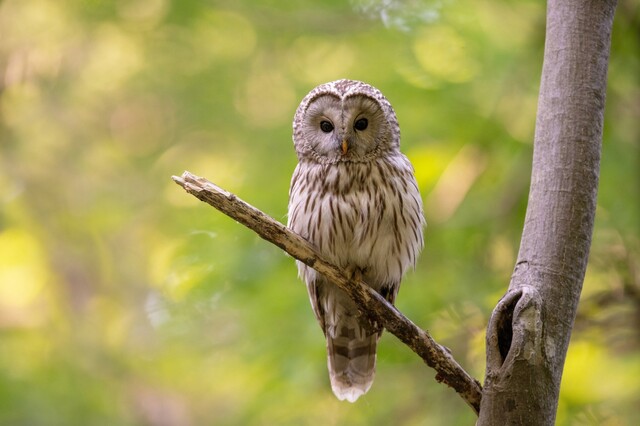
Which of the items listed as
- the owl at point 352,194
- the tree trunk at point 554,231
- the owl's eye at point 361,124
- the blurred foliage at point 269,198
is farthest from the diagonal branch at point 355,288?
the blurred foliage at point 269,198

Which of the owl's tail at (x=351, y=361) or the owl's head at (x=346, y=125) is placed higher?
the owl's head at (x=346, y=125)

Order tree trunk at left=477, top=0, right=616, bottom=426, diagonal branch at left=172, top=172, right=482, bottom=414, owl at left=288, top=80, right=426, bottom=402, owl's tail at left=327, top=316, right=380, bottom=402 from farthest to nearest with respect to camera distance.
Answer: owl's tail at left=327, top=316, right=380, bottom=402 → owl at left=288, top=80, right=426, bottom=402 → diagonal branch at left=172, top=172, right=482, bottom=414 → tree trunk at left=477, top=0, right=616, bottom=426

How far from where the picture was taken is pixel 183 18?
5.62 m

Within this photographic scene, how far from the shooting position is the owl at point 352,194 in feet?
12.0

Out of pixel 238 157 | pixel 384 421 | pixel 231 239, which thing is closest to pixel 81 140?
pixel 238 157

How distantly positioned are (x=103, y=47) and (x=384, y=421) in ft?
14.3

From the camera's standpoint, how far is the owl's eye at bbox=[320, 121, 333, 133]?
12.5 feet

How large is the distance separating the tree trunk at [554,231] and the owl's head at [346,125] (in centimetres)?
107

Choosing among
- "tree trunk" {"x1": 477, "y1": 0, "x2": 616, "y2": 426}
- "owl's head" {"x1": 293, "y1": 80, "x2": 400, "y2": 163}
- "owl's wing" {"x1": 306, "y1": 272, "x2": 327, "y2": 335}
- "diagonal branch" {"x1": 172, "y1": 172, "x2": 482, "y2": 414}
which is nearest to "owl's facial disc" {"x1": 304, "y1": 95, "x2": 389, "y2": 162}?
"owl's head" {"x1": 293, "y1": 80, "x2": 400, "y2": 163}

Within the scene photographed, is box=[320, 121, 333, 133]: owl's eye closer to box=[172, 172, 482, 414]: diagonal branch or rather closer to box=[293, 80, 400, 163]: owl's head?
box=[293, 80, 400, 163]: owl's head

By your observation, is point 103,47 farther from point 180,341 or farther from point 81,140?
point 180,341

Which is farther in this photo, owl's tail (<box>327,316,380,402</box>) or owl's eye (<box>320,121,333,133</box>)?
owl's tail (<box>327,316,380,402</box>)

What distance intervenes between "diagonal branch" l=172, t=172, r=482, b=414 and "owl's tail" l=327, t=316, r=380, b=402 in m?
1.00

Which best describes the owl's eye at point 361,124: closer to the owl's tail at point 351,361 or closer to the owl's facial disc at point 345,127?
the owl's facial disc at point 345,127
